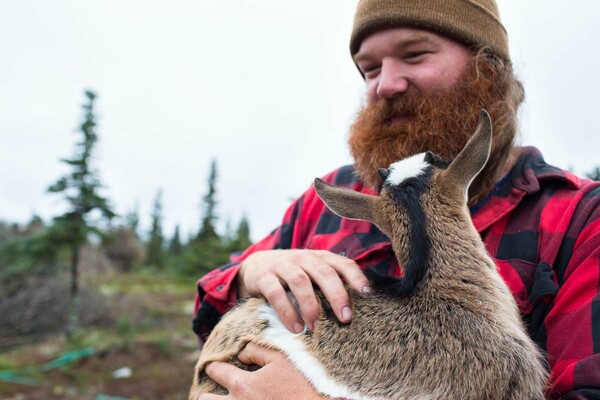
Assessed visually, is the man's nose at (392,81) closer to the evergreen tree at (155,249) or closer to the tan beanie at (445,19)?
the tan beanie at (445,19)

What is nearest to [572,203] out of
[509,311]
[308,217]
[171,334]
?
[509,311]

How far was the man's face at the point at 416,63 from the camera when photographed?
9.64ft

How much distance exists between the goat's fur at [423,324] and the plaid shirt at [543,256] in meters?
0.15

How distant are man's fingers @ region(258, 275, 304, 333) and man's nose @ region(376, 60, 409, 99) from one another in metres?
1.43

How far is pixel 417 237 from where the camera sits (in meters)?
2.20

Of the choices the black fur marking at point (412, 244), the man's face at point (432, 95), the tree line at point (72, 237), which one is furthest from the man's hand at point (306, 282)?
the tree line at point (72, 237)

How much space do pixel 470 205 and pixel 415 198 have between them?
0.59 metres

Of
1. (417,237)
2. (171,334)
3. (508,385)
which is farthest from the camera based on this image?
(171,334)

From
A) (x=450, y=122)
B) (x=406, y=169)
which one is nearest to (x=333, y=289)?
(x=406, y=169)

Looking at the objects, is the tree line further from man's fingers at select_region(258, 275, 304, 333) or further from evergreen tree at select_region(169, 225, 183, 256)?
evergreen tree at select_region(169, 225, 183, 256)

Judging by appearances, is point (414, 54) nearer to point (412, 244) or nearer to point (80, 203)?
point (412, 244)

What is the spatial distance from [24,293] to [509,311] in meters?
21.4

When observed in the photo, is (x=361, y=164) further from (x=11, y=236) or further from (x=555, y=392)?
(x=11, y=236)

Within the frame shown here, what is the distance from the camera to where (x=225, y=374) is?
227 centimetres
